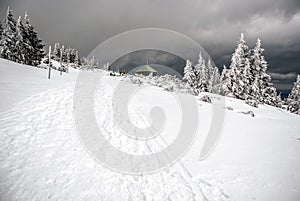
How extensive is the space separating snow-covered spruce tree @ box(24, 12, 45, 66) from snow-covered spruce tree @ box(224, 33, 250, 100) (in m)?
40.9

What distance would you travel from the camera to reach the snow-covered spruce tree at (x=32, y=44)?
38.4m

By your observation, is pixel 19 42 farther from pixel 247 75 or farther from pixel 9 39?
pixel 247 75

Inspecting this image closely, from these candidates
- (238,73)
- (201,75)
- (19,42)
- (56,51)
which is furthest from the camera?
(56,51)

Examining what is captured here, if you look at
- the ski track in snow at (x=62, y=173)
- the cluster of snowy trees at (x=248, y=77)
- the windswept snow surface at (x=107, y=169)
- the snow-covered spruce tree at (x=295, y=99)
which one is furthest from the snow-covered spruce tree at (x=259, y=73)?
the ski track in snow at (x=62, y=173)

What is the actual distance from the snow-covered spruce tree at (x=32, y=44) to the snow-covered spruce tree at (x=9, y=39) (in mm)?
2435

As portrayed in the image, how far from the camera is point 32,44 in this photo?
1569 inches

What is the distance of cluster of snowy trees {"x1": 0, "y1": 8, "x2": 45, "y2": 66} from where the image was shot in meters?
36.5

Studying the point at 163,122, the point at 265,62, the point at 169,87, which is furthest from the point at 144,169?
the point at 265,62

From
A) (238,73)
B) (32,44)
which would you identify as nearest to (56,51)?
(32,44)

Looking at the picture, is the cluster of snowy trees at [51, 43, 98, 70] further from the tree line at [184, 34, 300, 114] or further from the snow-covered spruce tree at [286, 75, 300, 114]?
the snow-covered spruce tree at [286, 75, 300, 114]

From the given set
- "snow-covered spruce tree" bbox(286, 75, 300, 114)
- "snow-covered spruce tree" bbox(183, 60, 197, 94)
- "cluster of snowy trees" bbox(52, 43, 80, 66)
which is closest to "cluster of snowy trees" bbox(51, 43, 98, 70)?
"cluster of snowy trees" bbox(52, 43, 80, 66)

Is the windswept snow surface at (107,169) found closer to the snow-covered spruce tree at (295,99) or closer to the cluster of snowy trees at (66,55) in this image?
the snow-covered spruce tree at (295,99)

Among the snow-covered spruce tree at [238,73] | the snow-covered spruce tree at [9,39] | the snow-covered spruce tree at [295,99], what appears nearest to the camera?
the snow-covered spruce tree at [238,73]

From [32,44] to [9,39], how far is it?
4.10 metres
